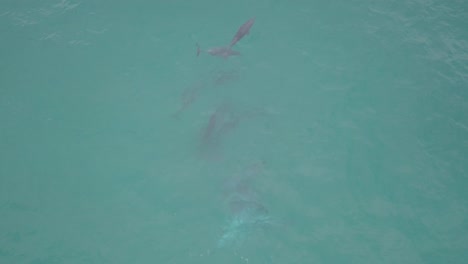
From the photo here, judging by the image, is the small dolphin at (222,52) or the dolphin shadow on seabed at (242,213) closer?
the dolphin shadow on seabed at (242,213)

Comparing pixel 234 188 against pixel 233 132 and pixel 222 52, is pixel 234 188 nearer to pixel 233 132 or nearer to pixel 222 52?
pixel 233 132

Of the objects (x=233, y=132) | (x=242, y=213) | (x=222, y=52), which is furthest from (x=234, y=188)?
(x=222, y=52)

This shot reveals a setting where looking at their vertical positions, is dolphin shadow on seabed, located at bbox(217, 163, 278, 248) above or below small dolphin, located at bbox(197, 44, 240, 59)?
below

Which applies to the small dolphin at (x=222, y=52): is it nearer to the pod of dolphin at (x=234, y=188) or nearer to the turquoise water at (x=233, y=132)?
the pod of dolphin at (x=234, y=188)

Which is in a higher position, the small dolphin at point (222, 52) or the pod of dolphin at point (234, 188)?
the small dolphin at point (222, 52)

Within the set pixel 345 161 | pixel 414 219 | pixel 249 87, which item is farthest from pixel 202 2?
pixel 414 219

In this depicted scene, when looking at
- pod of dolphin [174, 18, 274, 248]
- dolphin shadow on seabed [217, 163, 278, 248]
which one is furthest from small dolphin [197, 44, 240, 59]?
dolphin shadow on seabed [217, 163, 278, 248]

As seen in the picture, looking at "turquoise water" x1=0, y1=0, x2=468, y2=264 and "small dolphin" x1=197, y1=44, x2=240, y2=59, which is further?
"small dolphin" x1=197, y1=44, x2=240, y2=59

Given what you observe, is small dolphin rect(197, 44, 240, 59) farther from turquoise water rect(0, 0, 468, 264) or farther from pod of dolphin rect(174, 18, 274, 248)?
turquoise water rect(0, 0, 468, 264)

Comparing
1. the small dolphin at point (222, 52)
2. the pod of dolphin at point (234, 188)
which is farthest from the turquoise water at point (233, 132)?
the small dolphin at point (222, 52)
